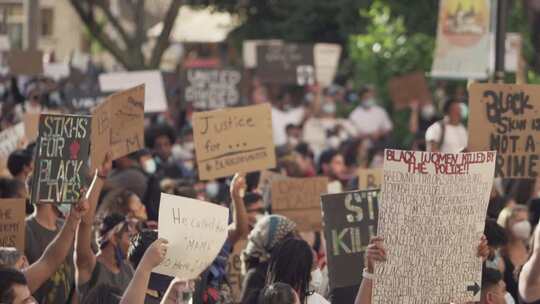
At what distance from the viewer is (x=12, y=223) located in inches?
315

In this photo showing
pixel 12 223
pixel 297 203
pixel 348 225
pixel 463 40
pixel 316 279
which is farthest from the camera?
pixel 463 40

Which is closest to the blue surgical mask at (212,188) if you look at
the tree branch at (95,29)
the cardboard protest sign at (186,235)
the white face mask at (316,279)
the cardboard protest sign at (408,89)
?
the white face mask at (316,279)

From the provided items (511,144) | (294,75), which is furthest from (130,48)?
(511,144)

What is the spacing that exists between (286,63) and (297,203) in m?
11.5

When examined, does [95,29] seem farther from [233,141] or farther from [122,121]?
[122,121]

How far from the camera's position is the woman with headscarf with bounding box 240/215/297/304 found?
7859mm

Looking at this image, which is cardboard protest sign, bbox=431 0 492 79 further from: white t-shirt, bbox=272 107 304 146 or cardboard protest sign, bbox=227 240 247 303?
cardboard protest sign, bbox=227 240 247 303

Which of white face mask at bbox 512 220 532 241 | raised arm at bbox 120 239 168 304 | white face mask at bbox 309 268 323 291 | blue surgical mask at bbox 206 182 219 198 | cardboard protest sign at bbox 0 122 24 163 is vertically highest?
cardboard protest sign at bbox 0 122 24 163

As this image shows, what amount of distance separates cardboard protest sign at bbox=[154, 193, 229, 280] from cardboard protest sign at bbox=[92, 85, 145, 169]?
7.34ft

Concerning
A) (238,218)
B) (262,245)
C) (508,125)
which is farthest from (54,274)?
(508,125)

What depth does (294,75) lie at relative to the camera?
2186cm

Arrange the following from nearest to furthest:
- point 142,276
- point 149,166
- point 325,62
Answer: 1. point 142,276
2. point 149,166
3. point 325,62

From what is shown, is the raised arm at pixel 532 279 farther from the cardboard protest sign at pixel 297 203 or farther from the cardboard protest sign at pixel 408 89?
the cardboard protest sign at pixel 408 89

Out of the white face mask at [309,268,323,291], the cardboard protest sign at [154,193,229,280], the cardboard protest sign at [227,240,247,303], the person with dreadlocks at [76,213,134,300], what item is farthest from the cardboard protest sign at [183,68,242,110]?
the cardboard protest sign at [154,193,229,280]
